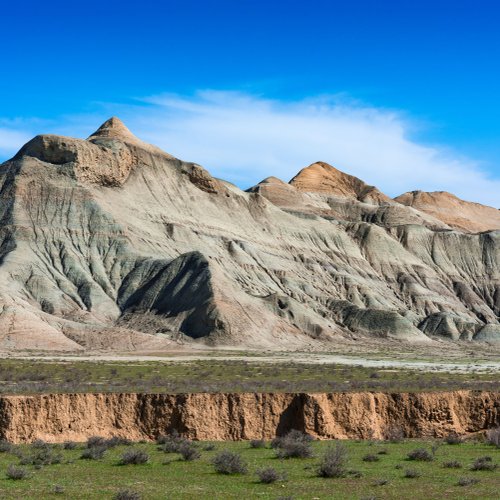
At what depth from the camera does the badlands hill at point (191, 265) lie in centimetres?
9256

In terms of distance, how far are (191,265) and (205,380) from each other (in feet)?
200

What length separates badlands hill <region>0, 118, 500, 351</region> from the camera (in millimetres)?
92562

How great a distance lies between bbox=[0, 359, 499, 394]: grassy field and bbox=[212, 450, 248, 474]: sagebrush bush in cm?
1056

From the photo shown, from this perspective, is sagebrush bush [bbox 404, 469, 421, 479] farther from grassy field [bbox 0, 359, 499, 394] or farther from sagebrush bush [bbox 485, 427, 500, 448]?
grassy field [bbox 0, 359, 499, 394]

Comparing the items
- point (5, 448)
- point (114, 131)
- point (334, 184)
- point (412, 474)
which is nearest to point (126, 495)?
point (412, 474)

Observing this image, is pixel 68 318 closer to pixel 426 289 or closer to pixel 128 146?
pixel 128 146

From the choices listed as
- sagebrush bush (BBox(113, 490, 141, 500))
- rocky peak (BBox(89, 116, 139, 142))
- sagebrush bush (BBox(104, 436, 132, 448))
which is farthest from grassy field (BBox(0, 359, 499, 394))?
rocky peak (BBox(89, 116, 139, 142))

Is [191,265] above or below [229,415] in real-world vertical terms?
above

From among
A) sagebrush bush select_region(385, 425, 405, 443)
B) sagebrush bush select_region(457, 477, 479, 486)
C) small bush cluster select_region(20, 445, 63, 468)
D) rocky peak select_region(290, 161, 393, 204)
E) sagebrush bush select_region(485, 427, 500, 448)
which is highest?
rocky peak select_region(290, 161, 393, 204)

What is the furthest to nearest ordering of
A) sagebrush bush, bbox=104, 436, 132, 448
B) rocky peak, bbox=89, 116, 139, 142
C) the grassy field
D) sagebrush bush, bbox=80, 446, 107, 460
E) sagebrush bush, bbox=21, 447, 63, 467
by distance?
rocky peak, bbox=89, 116, 139, 142
the grassy field
sagebrush bush, bbox=104, 436, 132, 448
sagebrush bush, bbox=80, 446, 107, 460
sagebrush bush, bbox=21, 447, 63, 467

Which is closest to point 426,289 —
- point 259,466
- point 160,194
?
point 160,194

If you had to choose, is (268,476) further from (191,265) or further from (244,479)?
(191,265)

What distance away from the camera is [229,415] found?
96.2ft

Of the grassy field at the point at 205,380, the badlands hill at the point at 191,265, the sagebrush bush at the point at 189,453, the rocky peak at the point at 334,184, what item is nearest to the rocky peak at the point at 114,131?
the badlands hill at the point at 191,265
